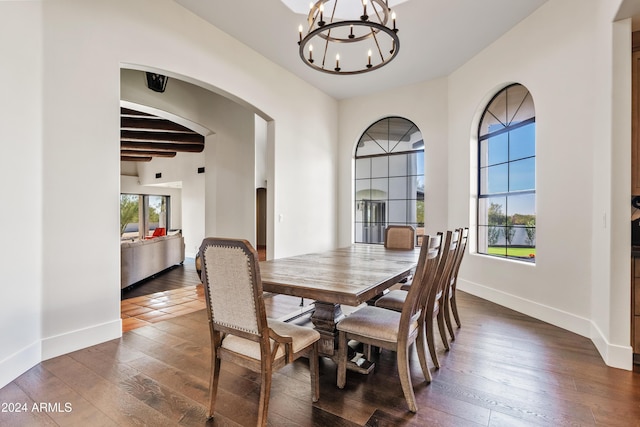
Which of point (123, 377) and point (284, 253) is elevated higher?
point (284, 253)

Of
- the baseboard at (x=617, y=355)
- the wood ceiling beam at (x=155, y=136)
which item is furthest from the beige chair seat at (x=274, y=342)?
the wood ceiling beam at (x=155, y=136)

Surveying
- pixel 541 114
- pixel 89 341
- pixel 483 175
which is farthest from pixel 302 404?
pixel 483 175

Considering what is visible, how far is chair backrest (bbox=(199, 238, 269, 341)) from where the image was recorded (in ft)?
4.62

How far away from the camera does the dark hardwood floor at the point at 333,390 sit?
1663 mm

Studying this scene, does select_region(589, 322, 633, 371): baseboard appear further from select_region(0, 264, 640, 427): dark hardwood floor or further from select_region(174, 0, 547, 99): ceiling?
select_region(174, 0, 547, 99): ceiling

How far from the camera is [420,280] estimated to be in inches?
67.9

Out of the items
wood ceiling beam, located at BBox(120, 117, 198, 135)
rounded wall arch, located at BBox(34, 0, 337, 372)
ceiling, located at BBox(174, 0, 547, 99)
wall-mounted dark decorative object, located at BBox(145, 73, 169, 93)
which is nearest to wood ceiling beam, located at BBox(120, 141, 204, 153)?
wood ceiling beam, located at BBox(120, 117, 198, 135)

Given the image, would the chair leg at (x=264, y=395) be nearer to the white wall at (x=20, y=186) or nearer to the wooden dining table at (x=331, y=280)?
the wooden dining table at (x=331, y=280)

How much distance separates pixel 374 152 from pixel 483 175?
6.74ft

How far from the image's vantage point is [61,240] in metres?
2.47

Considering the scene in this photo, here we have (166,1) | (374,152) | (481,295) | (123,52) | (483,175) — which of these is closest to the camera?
(123,52)

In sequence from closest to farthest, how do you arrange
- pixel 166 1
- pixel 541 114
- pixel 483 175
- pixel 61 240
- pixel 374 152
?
1. pixel 61 240
2. pixel 166 1
3. pixel 541 114
4. pixel 483 175
5. pixel 374 152

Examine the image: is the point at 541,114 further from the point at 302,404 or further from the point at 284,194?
the point at 302,404

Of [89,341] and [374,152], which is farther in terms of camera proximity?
[374,152]
